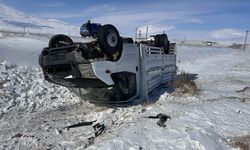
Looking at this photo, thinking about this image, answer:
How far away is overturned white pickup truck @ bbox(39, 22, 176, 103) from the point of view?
6559mm

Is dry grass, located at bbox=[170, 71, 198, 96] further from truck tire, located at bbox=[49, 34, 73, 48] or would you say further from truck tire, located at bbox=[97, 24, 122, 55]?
truck tire, located at bbox=[49, 34, 73, 48]

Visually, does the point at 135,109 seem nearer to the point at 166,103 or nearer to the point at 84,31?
the point at 166,103

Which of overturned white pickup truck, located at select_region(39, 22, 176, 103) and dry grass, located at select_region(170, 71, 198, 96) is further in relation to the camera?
dry grass, located at select_region(170, 71, 198, 96)

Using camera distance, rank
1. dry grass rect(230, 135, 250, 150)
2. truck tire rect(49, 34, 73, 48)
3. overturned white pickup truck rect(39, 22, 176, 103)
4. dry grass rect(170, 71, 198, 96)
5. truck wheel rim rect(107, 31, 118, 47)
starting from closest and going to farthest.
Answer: dry grass rect(230, 135, 250, 150) → overturned white pickup truck rect(39, 22, 176, 103) → truck wheel rim rect(107, 31, 118, 47) → truck tire rect(49, 34, 73, 48) → dry grass rect(170, 71, 198, 96)

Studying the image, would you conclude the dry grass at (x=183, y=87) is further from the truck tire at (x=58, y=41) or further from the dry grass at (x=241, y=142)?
the dry grass at (x=241, y=142)

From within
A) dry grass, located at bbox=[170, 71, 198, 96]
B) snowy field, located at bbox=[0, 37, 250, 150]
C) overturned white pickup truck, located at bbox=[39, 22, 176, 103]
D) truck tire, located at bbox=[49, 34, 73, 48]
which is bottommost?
snowy field, located at bbox=[0, 37, 250, 150]

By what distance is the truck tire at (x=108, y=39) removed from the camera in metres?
6.56

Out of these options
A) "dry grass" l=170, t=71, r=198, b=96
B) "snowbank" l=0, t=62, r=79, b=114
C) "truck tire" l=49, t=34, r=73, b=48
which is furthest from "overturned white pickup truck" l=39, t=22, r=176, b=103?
"snowbank" l=0, t=62, r=79, b=114

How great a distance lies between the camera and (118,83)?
283 inches

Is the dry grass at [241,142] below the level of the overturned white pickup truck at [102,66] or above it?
below


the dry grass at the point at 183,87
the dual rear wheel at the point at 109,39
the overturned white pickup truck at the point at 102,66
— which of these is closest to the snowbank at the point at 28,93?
the overturned white pickup truck at the point at 102,66

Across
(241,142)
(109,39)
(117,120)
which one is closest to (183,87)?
(117,120)

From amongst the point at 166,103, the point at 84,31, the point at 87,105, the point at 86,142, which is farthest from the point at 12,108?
the point at 166,103

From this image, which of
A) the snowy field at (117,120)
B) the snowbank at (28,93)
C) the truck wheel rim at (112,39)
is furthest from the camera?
the snowbank at (28,93)
